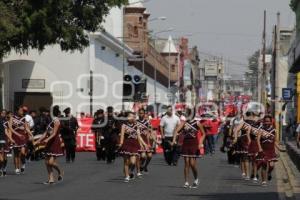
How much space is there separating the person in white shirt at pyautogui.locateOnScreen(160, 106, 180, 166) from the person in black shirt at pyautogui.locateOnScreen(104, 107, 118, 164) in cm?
166

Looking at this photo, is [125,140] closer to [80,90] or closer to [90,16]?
[90,16]

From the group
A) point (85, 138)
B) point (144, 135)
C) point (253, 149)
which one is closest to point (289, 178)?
point (253, 149)

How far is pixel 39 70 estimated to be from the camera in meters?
56.9

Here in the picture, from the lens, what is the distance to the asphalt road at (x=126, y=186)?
17.1 meters

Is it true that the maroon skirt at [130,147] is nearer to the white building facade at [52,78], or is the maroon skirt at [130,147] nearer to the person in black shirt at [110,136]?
the person in black shirt at [110,136]

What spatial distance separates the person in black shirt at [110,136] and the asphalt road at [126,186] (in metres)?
2.39

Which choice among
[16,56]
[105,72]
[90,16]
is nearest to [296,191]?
[90,16]

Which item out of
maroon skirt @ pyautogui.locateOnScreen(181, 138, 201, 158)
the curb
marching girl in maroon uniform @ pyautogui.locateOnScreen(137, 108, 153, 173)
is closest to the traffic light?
the curb

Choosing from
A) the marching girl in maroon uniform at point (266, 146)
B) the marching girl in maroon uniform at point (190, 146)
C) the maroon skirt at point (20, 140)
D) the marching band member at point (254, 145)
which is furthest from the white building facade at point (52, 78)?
the marching girl in maroon uniform at point (190, 146)

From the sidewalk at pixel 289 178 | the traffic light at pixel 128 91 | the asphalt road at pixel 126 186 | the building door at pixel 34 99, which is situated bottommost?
the sidewalk at pixel 289 178

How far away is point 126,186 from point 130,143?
180 centimetres

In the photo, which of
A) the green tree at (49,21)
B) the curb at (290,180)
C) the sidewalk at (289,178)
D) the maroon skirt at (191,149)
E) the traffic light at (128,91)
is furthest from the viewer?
the traffic light at (128,91)

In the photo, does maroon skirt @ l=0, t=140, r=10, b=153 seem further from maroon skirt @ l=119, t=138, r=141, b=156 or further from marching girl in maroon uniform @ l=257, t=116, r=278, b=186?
marching girl in maroon uniform @ l=257, t=116, r=278, b=186

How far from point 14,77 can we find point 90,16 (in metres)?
23.3
